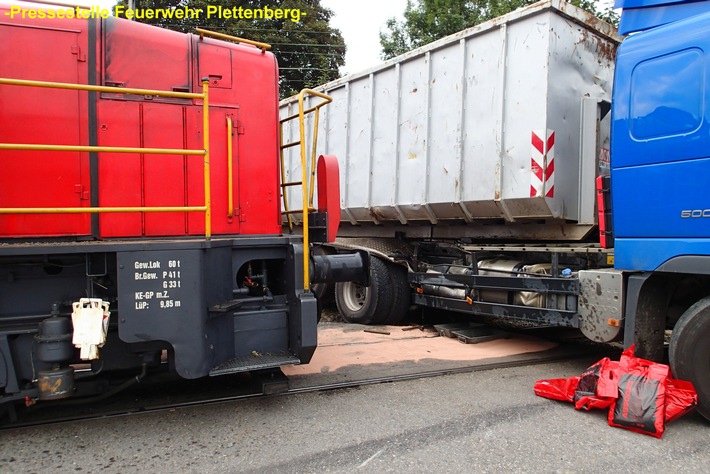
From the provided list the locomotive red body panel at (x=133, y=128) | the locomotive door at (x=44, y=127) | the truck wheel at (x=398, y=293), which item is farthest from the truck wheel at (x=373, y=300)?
the locomotive door at (x=44, y=127)

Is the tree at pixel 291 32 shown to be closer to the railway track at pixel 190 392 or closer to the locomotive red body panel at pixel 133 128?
the locomotive red body panel at pixel 133 128

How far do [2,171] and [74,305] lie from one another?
110 cm

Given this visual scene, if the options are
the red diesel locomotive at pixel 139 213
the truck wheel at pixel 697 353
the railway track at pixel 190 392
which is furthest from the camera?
the railway track at pixel 190 392

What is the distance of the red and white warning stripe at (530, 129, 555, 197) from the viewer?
191 inches

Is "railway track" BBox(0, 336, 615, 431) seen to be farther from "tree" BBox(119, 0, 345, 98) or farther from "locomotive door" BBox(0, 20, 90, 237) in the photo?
"tree" BBox(119, 0, 345, 98)

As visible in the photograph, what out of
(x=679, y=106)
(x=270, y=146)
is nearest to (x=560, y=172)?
(x=679, y=106)

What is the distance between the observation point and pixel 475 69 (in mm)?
5512

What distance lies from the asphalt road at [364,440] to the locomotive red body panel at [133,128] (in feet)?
4.63

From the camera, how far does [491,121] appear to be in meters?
5.32

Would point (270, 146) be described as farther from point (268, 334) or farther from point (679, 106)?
point (679, 106)

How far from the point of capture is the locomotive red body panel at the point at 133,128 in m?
3.38

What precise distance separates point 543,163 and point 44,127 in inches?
169

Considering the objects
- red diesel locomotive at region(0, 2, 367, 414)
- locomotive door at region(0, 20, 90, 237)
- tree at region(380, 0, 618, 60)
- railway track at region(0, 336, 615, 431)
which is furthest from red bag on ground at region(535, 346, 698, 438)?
tree at region(380, 0, 618, 60)

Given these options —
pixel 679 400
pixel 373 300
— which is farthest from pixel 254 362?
pixel 373 300
